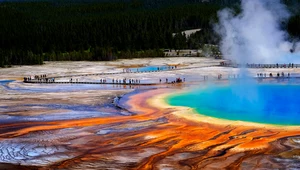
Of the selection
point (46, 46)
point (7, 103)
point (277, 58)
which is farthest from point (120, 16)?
point (7, 103)

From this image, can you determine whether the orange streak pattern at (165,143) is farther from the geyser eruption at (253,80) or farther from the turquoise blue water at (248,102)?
the geyser eruption at (253,80)

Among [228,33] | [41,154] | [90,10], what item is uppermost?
[90,10]

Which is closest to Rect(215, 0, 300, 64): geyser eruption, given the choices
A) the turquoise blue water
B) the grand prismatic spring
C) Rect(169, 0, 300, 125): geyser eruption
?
Rect(169, 0, 300, 125): geyser eruption

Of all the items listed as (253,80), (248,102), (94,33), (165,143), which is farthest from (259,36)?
(94,33)

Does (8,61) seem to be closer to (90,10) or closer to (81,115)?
(81,115)

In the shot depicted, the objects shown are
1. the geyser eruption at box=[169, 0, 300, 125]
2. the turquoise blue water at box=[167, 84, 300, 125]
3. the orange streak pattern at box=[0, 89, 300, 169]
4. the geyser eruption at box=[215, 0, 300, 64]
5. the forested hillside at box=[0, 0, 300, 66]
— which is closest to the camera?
the orange streak pattern at box=[0, 89, 300, 169]

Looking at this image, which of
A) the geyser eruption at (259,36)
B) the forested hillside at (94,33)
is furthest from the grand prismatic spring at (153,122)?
the forested hillside at (94,33)

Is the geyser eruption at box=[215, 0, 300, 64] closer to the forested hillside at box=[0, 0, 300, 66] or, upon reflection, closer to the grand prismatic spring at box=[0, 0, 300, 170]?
the forested hillside at box=[0, 0, 300, 66]
